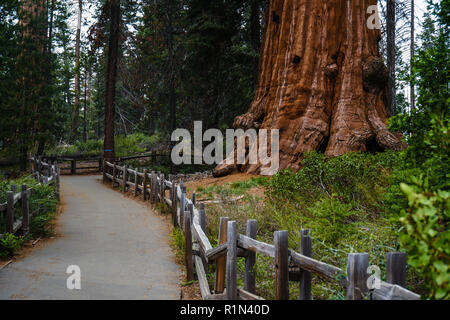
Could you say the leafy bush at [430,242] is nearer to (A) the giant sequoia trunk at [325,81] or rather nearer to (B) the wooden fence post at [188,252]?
(B) the wooden fence post at [188,252]

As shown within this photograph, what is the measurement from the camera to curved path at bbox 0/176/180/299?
5.79 meters

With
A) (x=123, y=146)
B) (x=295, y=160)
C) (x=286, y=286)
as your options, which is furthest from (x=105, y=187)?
(x=286, y=286)

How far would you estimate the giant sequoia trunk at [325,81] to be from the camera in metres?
14.0

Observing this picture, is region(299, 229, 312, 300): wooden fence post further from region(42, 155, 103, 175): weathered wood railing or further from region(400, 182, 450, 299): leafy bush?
region(42, 155, 103, 175): weathered wood railing

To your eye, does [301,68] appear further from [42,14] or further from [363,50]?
[42,14]

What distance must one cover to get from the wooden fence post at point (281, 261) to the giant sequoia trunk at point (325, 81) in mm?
10056

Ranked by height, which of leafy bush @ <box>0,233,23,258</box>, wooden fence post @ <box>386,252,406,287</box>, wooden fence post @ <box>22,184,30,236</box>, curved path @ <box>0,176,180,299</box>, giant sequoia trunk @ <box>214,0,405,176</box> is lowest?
curved path @ <box>0,176,180,299</box>

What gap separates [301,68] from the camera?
1492 centimetres

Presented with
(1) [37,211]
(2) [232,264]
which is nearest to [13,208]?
(1) [37,211]

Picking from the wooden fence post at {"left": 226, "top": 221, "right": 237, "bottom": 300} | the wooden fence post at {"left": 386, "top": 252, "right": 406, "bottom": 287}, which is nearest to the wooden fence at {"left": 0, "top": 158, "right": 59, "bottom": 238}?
the wooden fence post at {"left": 226, "top": 221, "right": 237, "bottom": 300}

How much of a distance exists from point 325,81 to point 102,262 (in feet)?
34.6

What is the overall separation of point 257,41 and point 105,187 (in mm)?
10862

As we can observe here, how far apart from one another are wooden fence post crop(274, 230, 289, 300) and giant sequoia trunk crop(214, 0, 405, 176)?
10.1 metres

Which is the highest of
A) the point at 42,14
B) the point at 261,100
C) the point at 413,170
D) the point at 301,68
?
the point at 42,14
